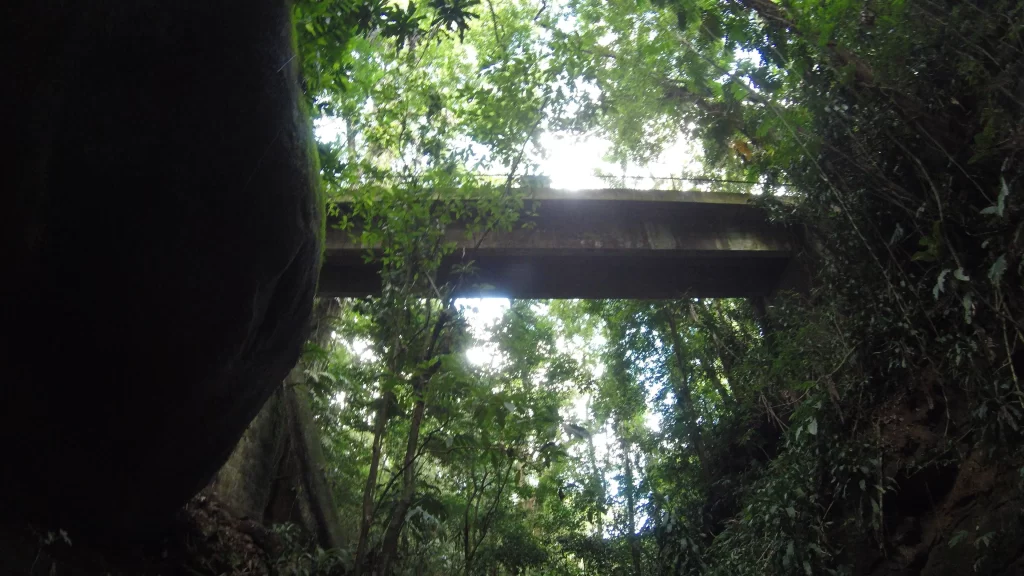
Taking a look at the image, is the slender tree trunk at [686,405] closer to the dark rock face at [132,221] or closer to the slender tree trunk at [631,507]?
the slender tree trunk at [631,507]

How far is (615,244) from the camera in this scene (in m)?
8.68

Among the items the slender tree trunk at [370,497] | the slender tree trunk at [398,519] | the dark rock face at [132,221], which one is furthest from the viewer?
the slender tree trunk at [398,519]

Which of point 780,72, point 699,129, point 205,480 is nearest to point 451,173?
point 205,480

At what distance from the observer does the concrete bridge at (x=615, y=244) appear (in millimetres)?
8523

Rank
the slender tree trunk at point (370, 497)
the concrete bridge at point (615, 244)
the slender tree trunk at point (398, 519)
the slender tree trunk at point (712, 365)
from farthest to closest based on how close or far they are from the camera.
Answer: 1. the slender tree trunk at point (712, 365)
2. the concrete bridge at point (615, 244)
3. the slender tree trunk at point (398, 519)
4. the slender tree trunk at point (370, 497)

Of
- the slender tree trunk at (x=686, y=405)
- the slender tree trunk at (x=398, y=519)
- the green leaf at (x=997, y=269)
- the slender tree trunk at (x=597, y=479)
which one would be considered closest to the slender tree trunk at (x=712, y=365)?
the slender tree trunk at (x=686, y=405)

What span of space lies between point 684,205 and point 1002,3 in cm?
424

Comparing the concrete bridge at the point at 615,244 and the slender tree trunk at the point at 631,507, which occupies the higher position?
the concrete bridge at the point at 615,244

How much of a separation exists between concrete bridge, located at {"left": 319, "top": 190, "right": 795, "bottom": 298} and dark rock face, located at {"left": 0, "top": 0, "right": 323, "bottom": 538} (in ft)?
17.1

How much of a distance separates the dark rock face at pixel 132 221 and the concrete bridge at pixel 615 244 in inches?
205

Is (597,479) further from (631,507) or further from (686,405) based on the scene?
(686,405)

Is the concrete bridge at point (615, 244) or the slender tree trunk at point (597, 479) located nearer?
the concrete bridge at point (615, 244)

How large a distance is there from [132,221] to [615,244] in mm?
6854

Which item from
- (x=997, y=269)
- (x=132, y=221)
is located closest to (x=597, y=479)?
(x=997, y=269)
